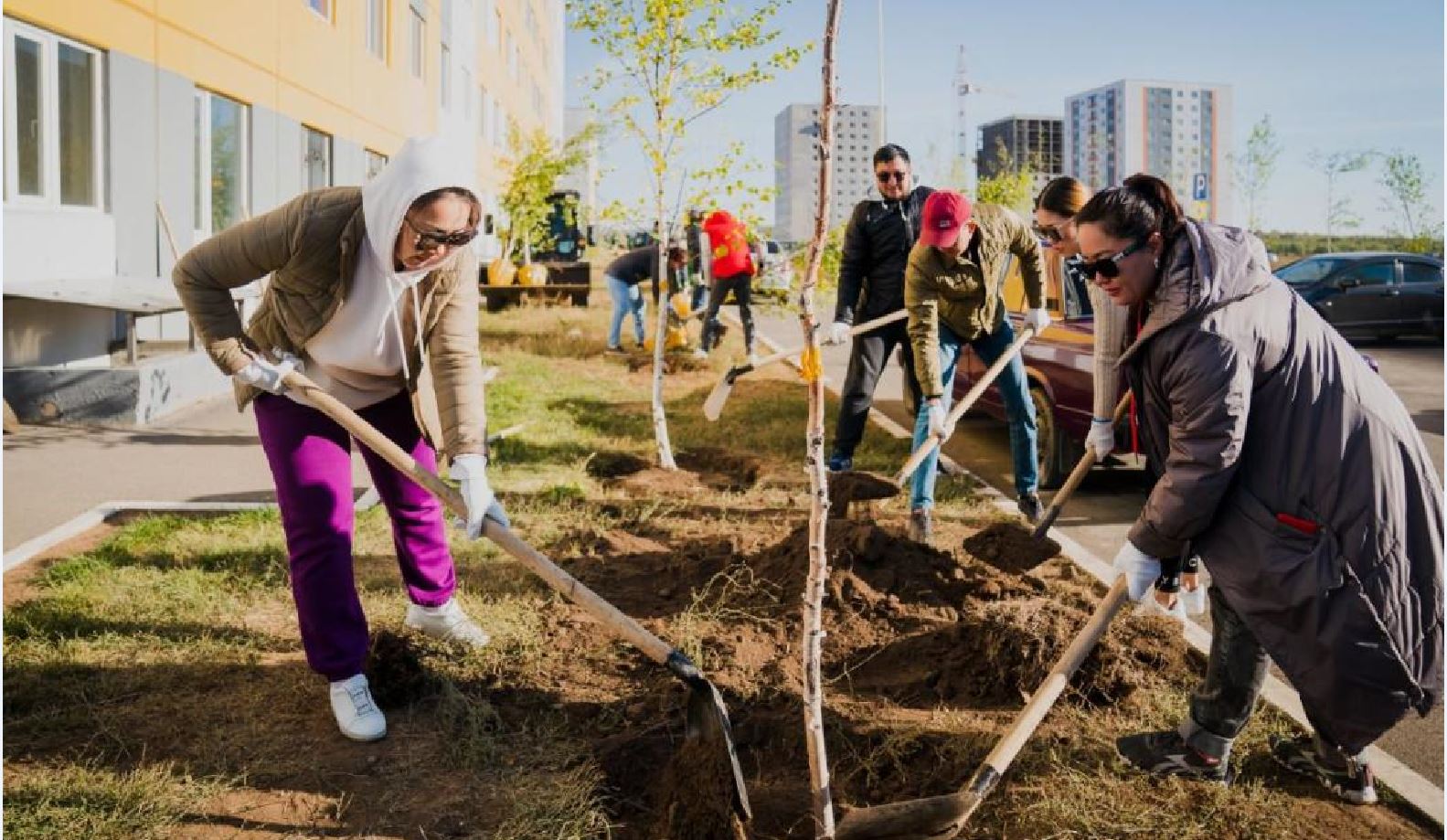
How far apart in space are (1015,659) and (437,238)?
2334 millimetres

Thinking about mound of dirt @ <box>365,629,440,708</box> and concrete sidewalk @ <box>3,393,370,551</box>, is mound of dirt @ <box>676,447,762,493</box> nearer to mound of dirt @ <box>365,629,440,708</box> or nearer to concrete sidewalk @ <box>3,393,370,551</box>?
concrete sidewalk @ <box>3,393,370,551</box>

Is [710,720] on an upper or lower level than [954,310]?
lower

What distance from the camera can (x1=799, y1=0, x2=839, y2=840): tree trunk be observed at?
2.68 m

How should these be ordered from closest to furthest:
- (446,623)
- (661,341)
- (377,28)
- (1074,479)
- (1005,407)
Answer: (446,623) < (1074,479) < (1005,407) < (661,341) < (377,28)

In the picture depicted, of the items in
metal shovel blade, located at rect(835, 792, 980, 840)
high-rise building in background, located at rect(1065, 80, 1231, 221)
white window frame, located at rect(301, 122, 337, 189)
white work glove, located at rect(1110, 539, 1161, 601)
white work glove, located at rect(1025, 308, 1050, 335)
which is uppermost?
high-rise building in background, located at rect(1065, 80, 1231, 221)

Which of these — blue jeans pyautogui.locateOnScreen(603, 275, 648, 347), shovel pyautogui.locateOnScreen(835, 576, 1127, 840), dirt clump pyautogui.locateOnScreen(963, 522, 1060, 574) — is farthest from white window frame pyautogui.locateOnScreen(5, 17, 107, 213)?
shovel pyautogui.locateOnScreen(835, 576, 1127, 840)

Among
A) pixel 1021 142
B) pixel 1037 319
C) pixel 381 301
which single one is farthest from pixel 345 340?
pixel 1021 142

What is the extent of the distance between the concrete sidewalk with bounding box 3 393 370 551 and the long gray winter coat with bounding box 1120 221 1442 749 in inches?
219

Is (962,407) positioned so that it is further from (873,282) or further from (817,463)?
(817,463)

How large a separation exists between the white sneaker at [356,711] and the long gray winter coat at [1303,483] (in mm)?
2408

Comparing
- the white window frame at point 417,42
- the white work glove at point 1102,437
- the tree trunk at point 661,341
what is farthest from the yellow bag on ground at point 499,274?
the white work glove at point 1102,437

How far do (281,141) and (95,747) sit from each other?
1247 centimetres

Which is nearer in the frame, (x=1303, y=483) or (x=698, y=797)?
(x=1303, y=483)

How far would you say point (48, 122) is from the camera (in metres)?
9.63
